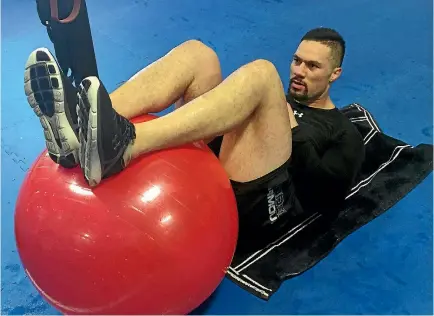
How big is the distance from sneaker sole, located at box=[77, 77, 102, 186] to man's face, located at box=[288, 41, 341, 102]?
75cm

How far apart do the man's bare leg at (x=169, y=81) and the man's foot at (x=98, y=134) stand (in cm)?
20

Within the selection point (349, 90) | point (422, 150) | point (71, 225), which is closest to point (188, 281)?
point (71, 225)

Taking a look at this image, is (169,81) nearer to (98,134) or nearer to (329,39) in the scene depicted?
(98,134)

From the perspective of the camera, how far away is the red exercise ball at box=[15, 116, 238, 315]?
118 cm

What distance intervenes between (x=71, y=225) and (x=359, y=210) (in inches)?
41.9

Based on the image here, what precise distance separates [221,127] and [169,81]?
0.24 meters

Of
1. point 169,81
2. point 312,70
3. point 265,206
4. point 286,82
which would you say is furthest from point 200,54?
point 286,82

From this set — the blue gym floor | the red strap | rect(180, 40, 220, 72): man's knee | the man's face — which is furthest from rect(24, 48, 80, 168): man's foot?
the man's face

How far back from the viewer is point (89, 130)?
1162 mm

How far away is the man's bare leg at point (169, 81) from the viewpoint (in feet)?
4.72

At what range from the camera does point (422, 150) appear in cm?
207

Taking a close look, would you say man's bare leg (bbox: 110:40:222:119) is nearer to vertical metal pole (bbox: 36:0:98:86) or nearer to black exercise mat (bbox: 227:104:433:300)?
vertical metal pole (bbox: 36:0:98:86)

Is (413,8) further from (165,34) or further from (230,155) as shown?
(230,155)

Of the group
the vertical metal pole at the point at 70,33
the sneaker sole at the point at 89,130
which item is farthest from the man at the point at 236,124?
the vertical metal pole at the point at 70,33
